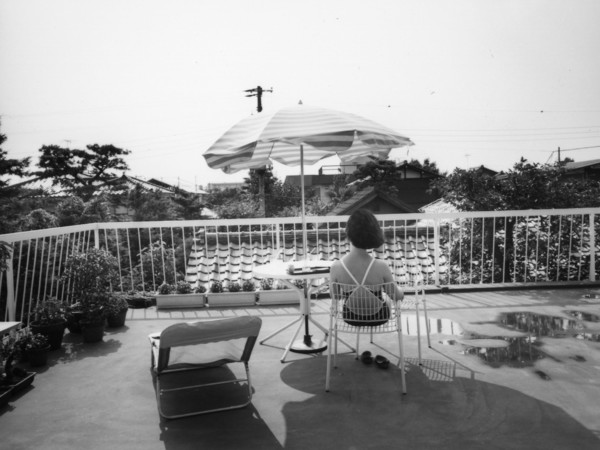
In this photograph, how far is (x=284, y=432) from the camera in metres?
2.54

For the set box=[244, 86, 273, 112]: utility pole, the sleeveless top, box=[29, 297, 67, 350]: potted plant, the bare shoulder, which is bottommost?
box=[29, 297, 67, 350]: potted plant

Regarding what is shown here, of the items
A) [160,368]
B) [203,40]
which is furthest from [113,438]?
[203,40]

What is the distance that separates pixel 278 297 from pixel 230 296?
62 cm

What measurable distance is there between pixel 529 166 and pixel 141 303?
6.03m

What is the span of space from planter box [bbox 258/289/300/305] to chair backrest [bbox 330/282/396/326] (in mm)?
2556

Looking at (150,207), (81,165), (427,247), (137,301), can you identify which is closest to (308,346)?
(137,301)

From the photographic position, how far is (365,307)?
122 inches

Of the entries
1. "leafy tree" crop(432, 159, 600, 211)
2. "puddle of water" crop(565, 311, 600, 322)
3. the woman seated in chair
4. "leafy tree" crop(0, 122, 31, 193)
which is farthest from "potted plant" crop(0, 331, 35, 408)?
"leafy tree" crop(0, 122, 31, 193)

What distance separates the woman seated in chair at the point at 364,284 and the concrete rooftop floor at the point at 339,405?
507 mm

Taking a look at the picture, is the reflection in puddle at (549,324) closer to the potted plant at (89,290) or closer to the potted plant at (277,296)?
the potted plant at (277,296)

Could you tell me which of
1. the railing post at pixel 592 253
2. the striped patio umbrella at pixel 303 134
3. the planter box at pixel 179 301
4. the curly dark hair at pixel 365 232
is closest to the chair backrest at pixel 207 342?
the curly dark hair at pixel 365 232

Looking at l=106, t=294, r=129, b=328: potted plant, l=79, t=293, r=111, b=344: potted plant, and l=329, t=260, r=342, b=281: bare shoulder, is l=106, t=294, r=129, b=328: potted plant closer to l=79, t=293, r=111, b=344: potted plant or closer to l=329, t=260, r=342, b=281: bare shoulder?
l=79, t=293, r=111, b=344: potted plant

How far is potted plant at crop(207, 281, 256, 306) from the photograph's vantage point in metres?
5.66

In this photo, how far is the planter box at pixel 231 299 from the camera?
566 cm
